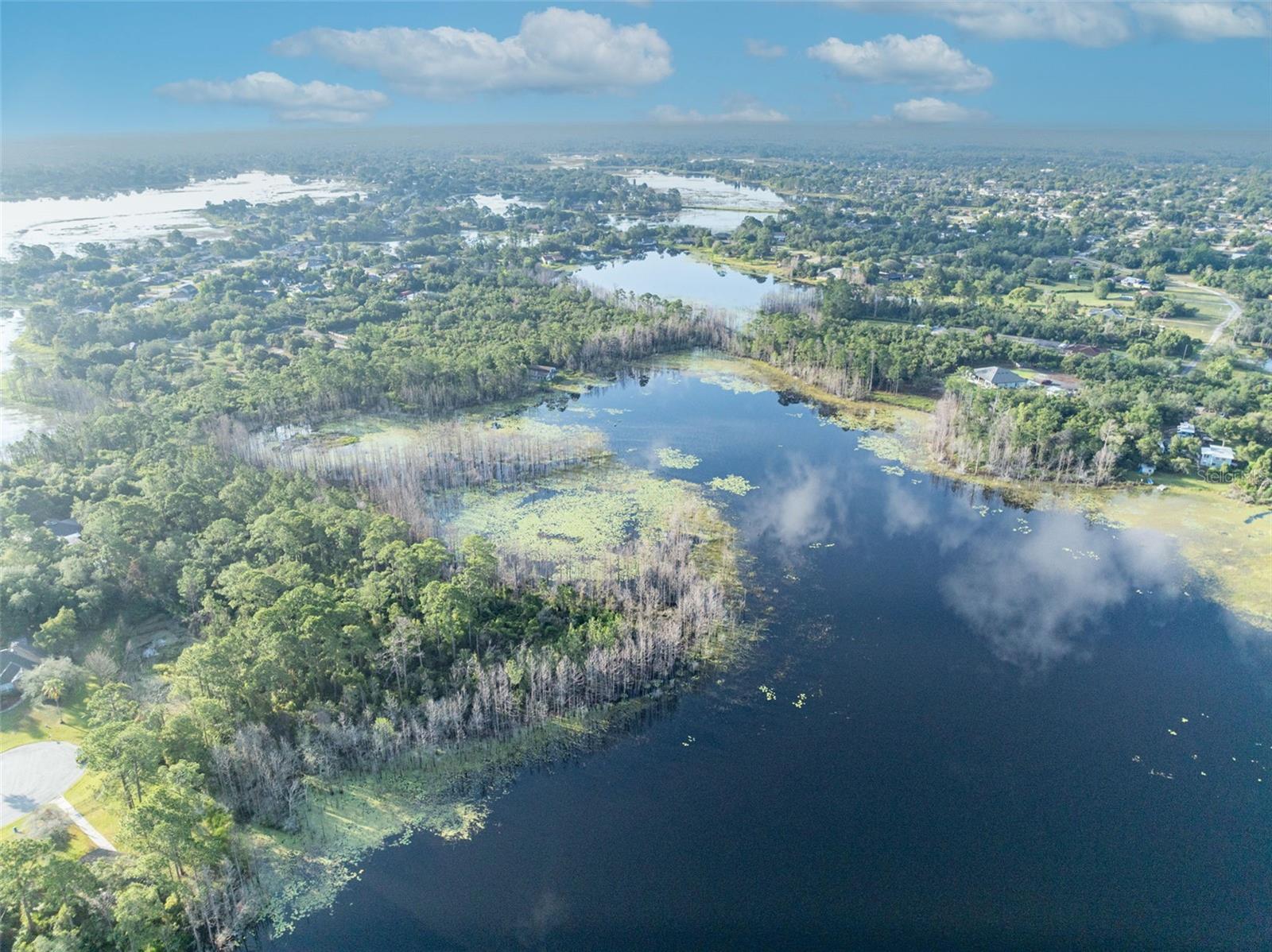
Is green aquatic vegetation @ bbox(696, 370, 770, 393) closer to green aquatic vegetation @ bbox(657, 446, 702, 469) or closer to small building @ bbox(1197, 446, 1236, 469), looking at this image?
green aquatic vegetation @ bbox(657, 446, 702, 469)

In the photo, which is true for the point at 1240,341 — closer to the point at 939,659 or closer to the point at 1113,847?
the point at 939,659

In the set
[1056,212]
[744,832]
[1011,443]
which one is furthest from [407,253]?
[1056,212]

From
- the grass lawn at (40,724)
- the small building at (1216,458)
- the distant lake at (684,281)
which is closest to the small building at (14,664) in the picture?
the grass lawn at (40,724)

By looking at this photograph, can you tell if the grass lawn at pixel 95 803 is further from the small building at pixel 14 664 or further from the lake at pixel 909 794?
the lake at pixel 909 794

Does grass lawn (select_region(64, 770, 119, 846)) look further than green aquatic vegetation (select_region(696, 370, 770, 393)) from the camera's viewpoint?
No

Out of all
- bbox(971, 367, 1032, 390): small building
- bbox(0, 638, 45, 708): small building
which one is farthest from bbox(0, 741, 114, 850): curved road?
bbox(971, 367, 1032, 390): small building
